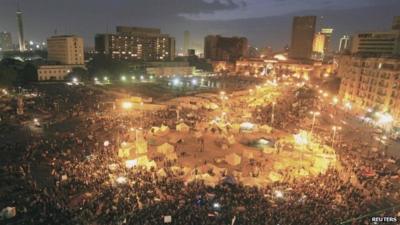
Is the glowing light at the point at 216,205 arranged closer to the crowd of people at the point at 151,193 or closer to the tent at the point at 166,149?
the crowd of people at the point at 151,193

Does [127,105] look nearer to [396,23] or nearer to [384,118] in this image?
[384,118]

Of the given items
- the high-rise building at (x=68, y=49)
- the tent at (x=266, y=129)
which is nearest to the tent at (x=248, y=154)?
the tent at (x=266, y=129)

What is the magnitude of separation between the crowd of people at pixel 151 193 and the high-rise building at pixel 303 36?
144097 millimetres

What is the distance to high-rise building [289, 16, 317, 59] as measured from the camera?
158500 mm

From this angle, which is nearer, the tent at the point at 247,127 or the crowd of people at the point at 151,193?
the crowd of people at the point at 151,193

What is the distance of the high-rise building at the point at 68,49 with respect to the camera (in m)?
95.8

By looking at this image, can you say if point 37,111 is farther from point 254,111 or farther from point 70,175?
point 254,111

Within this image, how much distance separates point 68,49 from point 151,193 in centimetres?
9019

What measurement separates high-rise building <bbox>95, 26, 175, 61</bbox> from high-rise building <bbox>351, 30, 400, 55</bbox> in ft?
283

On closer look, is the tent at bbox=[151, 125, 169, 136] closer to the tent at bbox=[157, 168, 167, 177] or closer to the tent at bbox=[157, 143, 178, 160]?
the tent at bbox=[157, 143, 178, 160]

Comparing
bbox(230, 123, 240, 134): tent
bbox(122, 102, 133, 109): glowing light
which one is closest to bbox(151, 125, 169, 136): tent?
bbox(230, 123, 240, 134): tent

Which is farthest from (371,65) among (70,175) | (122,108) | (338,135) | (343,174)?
(70,175)

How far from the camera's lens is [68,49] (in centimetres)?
9556

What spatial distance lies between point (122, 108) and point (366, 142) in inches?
1327
